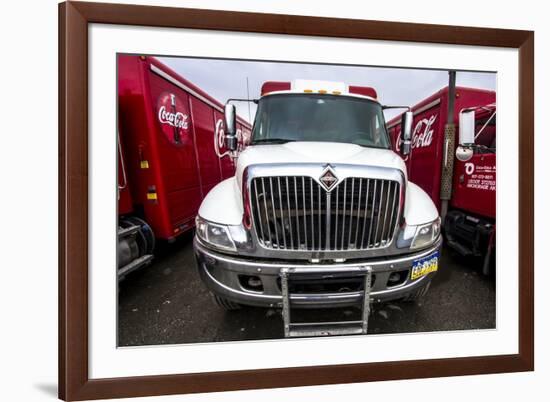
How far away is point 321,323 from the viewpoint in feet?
6.16

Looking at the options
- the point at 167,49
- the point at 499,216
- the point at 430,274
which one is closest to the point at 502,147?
the point at 499,216

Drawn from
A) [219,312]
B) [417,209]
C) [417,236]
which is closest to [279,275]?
[219,312]

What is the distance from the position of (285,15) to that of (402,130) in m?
1.43

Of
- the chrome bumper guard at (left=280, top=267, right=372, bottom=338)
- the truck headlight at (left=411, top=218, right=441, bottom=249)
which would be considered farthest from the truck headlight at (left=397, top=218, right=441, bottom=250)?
the chrome bumper guard at (left=280, top=267, right=372, bottom=338)

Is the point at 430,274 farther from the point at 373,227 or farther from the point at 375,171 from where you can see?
the point at 375,171

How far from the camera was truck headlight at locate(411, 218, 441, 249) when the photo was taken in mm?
1801

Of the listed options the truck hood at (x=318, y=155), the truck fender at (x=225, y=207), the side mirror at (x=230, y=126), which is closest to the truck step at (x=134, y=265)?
the truck fender at (x=225, y=207)

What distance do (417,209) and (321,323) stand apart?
1122mm

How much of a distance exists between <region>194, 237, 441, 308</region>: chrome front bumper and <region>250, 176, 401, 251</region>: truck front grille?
12 centimetres

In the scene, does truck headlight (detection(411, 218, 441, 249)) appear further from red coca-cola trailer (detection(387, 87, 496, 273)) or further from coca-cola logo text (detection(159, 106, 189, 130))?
coca-cola logo text (detection(159, 106, 189, 130))

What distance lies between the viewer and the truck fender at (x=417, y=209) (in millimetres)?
1831

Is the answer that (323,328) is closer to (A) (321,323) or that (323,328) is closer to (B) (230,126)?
(A) (321,323)

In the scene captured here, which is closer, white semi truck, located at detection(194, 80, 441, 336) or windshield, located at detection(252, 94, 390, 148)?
white semi truck, located at detection(194, 80, 441, 336)

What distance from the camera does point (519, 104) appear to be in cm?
213
